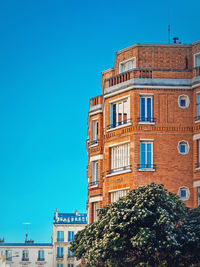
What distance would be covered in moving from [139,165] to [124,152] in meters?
1.92

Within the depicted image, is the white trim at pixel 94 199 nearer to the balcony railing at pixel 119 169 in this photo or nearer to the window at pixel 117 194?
the window at pixel 117 194

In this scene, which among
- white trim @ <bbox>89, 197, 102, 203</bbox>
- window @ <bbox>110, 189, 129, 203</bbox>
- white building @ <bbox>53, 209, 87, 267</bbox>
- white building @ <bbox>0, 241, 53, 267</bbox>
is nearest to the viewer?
window @ <bbox>110, 189, 129, 203</bbox>

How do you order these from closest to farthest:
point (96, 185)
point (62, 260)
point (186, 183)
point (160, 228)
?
point (160, 228) < point (186, 183) < point (96, 185) < point (62, 260)

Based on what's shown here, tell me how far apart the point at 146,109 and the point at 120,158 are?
416cm

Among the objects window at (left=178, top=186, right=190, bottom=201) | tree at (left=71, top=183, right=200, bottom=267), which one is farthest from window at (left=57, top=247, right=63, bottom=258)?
tree at (left=71, top=183, right=200, bottom=267)

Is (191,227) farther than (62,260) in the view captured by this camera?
No

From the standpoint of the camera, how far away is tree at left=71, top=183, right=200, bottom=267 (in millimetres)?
33844

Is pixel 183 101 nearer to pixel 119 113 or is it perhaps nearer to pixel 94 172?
pixel 119 113

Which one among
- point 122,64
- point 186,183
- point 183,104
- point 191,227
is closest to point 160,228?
point 191,227

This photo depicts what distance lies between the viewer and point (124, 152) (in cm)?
4628

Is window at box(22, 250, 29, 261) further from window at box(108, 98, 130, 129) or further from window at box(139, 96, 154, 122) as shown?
window at box(139, 96, 154, 122)

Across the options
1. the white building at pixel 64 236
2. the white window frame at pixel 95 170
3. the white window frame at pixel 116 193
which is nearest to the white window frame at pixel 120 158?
the white window frame at pixel 116 193

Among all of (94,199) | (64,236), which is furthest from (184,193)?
(64,236)

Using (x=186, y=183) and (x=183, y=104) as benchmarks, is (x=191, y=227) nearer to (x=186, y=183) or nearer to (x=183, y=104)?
(x=186, y=183)
